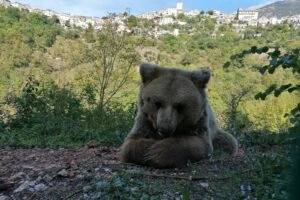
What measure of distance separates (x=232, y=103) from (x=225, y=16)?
44.7 meters

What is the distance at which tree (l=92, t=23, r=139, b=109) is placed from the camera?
35.6ft

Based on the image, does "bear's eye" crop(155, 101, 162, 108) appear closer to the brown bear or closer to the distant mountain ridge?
the brown bear

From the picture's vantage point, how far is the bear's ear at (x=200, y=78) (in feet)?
14.6

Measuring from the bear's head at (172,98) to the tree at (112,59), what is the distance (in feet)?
18.7

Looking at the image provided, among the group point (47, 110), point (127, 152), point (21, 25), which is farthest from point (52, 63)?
point (127, 152)

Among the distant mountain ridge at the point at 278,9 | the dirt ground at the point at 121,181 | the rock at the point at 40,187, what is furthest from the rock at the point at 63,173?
the distant mountain ridge at the point at 278,9

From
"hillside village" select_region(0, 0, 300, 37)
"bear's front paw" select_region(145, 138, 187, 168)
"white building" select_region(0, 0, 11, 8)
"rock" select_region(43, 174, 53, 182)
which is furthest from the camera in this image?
"white building" select_region(0, 0, 11, 8)

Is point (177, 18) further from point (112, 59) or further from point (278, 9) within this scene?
point (112, 59)

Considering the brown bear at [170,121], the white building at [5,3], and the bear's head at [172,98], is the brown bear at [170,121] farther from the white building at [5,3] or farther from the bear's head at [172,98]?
the white building at [5,3]

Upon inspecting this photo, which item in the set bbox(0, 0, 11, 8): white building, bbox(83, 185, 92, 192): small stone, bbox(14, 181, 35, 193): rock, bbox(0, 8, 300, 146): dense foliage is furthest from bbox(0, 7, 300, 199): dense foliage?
bbox(0, 0, 11, 8): white building

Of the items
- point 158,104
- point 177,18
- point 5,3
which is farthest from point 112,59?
point 177,18

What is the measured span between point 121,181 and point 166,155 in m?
0.95

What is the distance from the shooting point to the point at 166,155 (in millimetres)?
3998

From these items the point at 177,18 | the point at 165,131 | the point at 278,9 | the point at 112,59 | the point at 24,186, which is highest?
the point at 278,9
